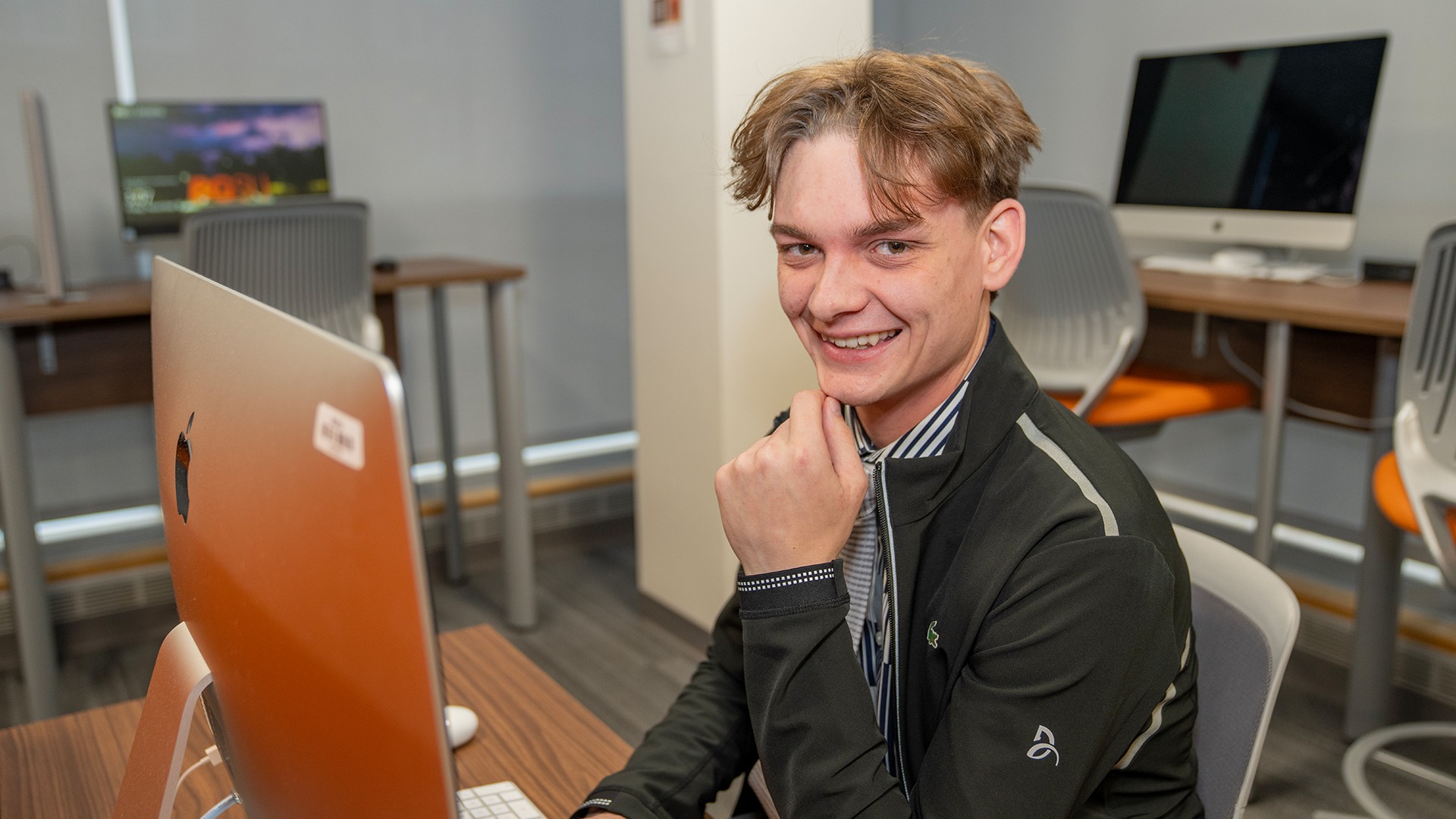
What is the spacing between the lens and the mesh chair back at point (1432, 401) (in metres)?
1.71

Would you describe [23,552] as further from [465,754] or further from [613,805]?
[613,805]

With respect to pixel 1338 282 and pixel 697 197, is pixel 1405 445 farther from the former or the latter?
pixel 697 197

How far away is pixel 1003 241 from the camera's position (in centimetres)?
98

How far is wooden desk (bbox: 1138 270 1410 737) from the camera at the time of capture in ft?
7.02

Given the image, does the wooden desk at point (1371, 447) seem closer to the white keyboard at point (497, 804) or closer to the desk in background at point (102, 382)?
the desk in background at point (102, 382)

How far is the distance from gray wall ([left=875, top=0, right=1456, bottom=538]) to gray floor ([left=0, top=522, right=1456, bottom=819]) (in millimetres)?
544

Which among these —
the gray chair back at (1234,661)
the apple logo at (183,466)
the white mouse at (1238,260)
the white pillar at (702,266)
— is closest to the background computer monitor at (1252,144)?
the white mouse at (1238,260)

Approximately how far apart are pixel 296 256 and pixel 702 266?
0.88 meters

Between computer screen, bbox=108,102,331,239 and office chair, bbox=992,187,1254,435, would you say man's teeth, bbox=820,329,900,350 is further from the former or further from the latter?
computer screen, bbox=108,102,331,239

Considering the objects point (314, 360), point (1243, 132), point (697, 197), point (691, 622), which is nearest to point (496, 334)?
point (697, 197)

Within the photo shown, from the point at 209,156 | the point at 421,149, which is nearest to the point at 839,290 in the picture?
the point at 209,156

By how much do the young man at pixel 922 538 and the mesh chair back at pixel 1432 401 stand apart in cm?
107

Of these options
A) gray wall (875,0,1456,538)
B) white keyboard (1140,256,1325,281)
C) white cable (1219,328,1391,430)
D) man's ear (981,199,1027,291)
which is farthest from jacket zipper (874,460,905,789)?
white keyboard (1140,256,1325,281)

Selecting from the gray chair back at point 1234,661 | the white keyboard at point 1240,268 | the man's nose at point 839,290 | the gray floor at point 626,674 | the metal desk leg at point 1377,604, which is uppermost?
the man's nose at point 839,290
